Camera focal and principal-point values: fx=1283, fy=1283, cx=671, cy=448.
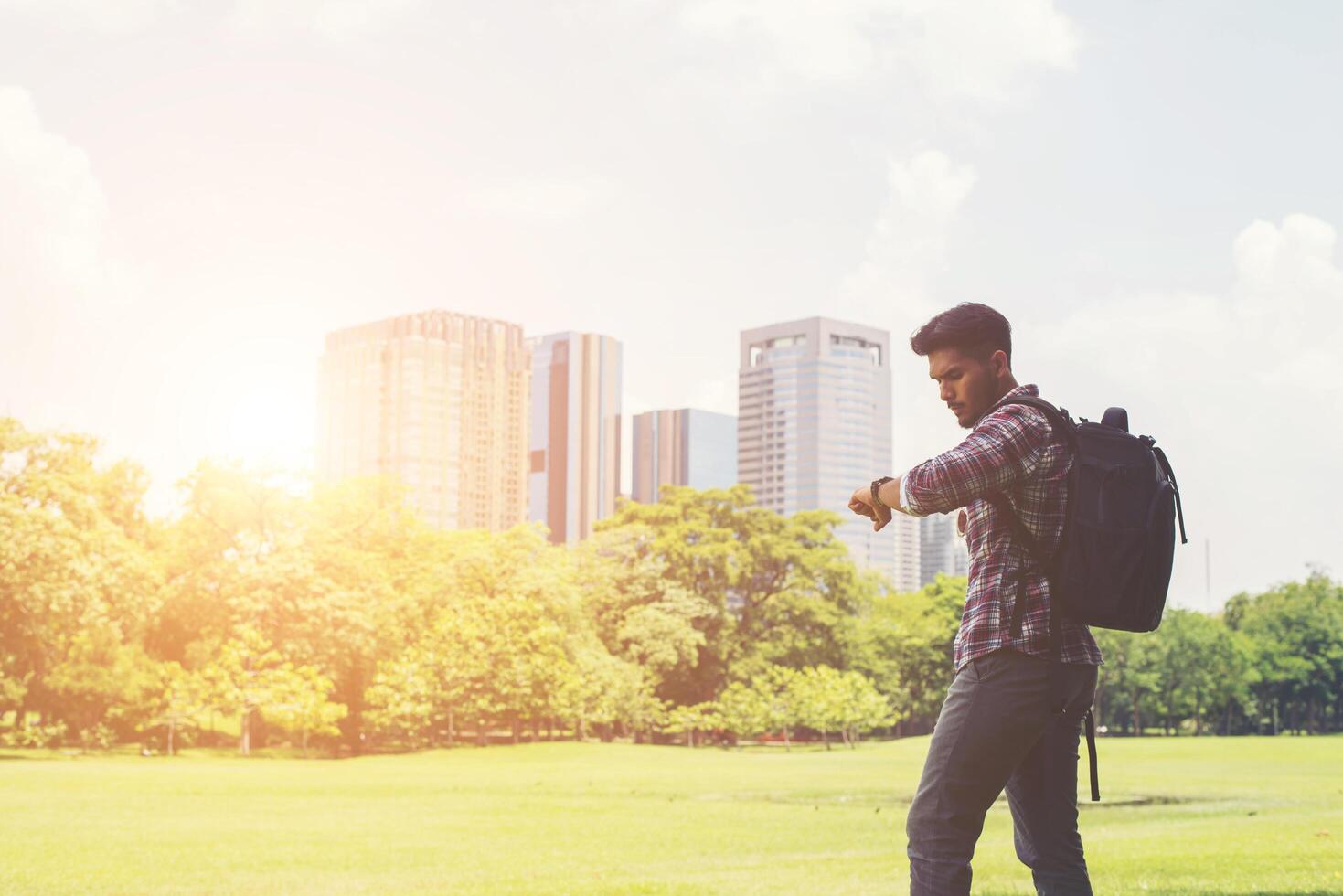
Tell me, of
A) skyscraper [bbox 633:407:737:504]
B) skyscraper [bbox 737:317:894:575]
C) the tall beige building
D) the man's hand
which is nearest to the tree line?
the man's hand

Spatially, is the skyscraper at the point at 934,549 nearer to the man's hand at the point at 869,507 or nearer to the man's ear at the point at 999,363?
the man's ear at the point at 999,363

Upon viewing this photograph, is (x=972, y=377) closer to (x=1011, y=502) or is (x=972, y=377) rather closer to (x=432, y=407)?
(x=1011, y=502)

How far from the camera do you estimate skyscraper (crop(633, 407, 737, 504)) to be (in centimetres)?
14188

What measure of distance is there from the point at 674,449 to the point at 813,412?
658 inches

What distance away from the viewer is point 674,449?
14438 centimetres

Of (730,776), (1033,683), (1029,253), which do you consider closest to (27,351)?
(730,776)

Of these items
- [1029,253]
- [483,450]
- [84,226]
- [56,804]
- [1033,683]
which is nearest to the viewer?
[1033,683]

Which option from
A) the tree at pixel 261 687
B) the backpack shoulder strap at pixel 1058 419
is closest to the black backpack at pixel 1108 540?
the backpack shoulder strap at pixel 1058 419

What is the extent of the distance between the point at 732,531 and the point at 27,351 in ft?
58.5

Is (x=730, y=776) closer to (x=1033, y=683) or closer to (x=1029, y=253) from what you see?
(x=1033, y=683)

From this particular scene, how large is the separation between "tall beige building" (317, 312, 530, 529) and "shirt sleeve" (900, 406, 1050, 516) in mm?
105291

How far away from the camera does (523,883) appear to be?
790cm

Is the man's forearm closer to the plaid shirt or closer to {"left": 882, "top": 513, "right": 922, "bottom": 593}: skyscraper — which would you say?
the plaid shirt

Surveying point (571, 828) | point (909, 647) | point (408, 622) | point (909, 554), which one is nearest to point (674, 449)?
point (909, 554)
